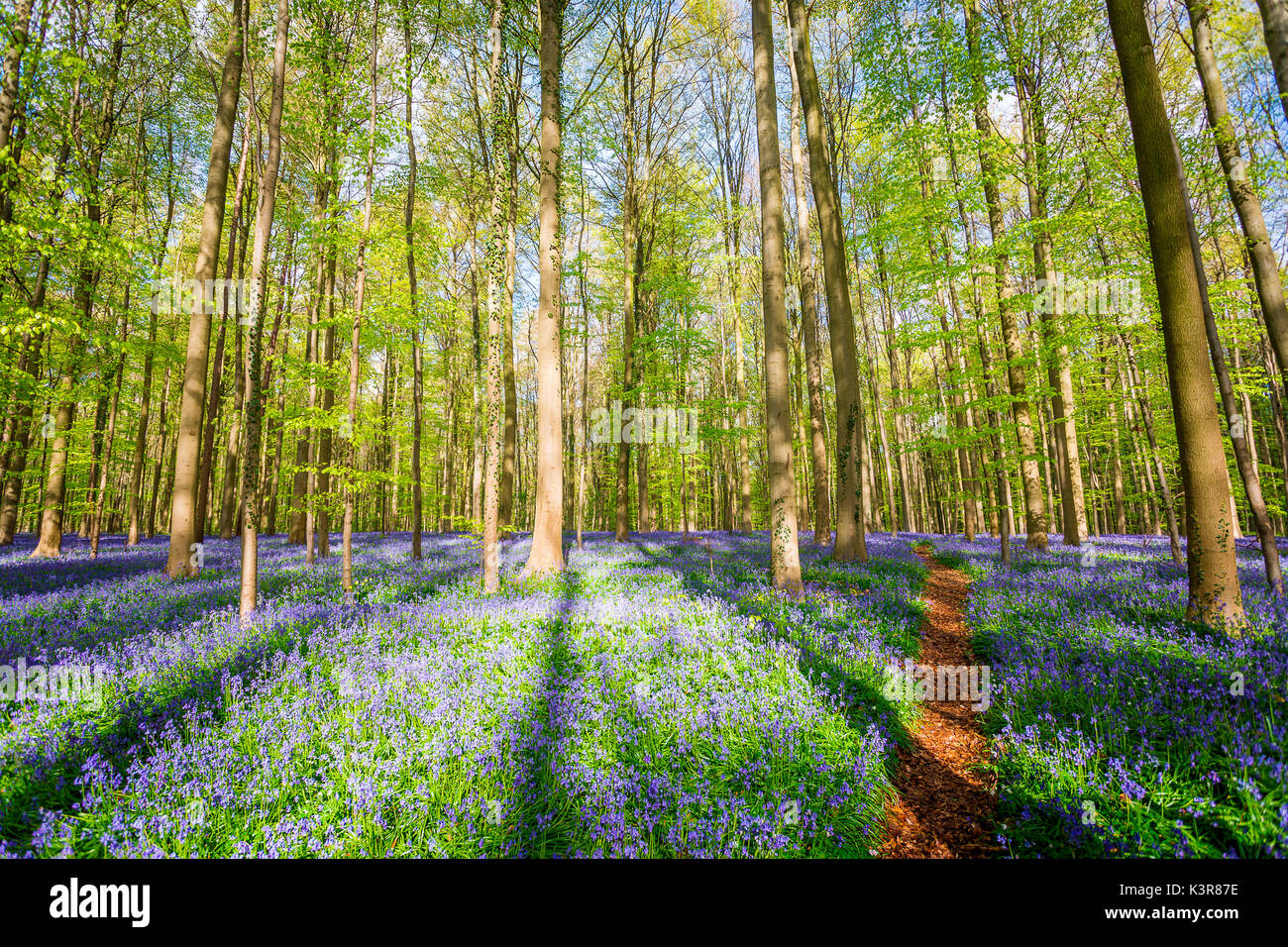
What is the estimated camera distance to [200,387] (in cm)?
1009

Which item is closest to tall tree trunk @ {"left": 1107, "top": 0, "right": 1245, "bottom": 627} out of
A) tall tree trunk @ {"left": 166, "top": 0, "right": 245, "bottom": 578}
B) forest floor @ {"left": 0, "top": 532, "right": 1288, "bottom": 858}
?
forest floor @ {"left": 0, "top": 532, "right": 1288, "bottom": 858}

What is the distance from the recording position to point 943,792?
3.68 metres

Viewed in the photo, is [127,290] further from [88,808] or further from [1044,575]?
[1044,575]

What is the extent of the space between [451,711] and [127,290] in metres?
25.2

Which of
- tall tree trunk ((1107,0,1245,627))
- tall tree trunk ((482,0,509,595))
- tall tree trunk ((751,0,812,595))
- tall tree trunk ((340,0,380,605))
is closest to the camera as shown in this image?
tall tree trunk ((1107,0,1245,627))

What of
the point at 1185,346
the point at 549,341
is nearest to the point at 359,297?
the point at 549,341

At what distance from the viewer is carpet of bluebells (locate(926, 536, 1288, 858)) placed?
8.30 feet

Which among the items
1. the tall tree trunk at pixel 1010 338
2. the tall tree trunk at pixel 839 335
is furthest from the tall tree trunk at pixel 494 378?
the tall tree trunk at pixel 1010 338

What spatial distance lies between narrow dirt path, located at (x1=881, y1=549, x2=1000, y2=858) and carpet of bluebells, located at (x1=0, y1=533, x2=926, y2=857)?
8.1 inches

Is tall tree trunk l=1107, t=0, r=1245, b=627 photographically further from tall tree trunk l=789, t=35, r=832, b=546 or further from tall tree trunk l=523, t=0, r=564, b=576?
tall tree trunk l=523, t=0, r=564, b=576

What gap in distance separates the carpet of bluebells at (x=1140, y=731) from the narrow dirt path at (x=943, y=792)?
0.19m

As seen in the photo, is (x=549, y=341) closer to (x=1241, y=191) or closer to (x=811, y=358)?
(x=811, y=358)

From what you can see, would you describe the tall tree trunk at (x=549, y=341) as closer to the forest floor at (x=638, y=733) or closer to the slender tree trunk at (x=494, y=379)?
the slender tree trunk at (x=494, y=379)
